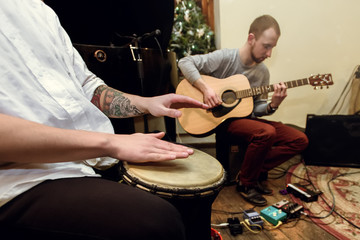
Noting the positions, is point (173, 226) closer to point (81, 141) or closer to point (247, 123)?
point (81, 141)

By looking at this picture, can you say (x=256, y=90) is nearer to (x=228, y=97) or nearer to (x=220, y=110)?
(x=228, y=97)

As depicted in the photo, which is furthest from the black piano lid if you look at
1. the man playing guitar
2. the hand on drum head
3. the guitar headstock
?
the guitar headstock

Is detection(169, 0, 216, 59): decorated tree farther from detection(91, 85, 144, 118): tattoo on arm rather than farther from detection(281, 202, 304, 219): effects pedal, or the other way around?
detection(281, 202, 304, 219): effects pedal

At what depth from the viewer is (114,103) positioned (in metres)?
0.91

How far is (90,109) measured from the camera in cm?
73

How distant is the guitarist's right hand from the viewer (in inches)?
63.5

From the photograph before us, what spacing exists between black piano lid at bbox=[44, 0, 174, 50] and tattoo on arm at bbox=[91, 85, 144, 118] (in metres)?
0.91

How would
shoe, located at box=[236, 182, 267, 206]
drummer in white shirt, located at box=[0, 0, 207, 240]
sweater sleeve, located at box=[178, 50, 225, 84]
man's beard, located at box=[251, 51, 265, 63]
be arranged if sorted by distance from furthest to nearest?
1. man's beard, located at box=[251, 51, 265, 63]
2. sweater sleeve, located at box=[178, 50, 225, 84]
3. shoe, located at box=[236, 182, 267, 206]
4. drummer in white shirt, located at box=[0, 0, 207, 240]

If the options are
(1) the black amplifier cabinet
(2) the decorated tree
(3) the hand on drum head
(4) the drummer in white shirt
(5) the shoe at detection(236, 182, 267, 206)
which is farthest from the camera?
(2) the decorated tree

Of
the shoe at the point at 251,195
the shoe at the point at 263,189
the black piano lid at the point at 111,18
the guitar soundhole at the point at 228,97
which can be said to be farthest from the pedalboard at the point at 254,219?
the black piano lid at the point at 111,18

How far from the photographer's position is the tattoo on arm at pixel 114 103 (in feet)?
2.96

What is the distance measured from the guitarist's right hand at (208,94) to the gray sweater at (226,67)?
0.17 meters

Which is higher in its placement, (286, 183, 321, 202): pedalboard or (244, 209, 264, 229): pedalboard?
(244, 209, 264, 229): pedalboard

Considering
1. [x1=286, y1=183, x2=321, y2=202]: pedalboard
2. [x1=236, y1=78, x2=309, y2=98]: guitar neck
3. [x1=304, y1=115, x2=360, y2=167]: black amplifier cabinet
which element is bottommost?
[x1=286, y1=183, x2=321, y2=202]: pedalboard
